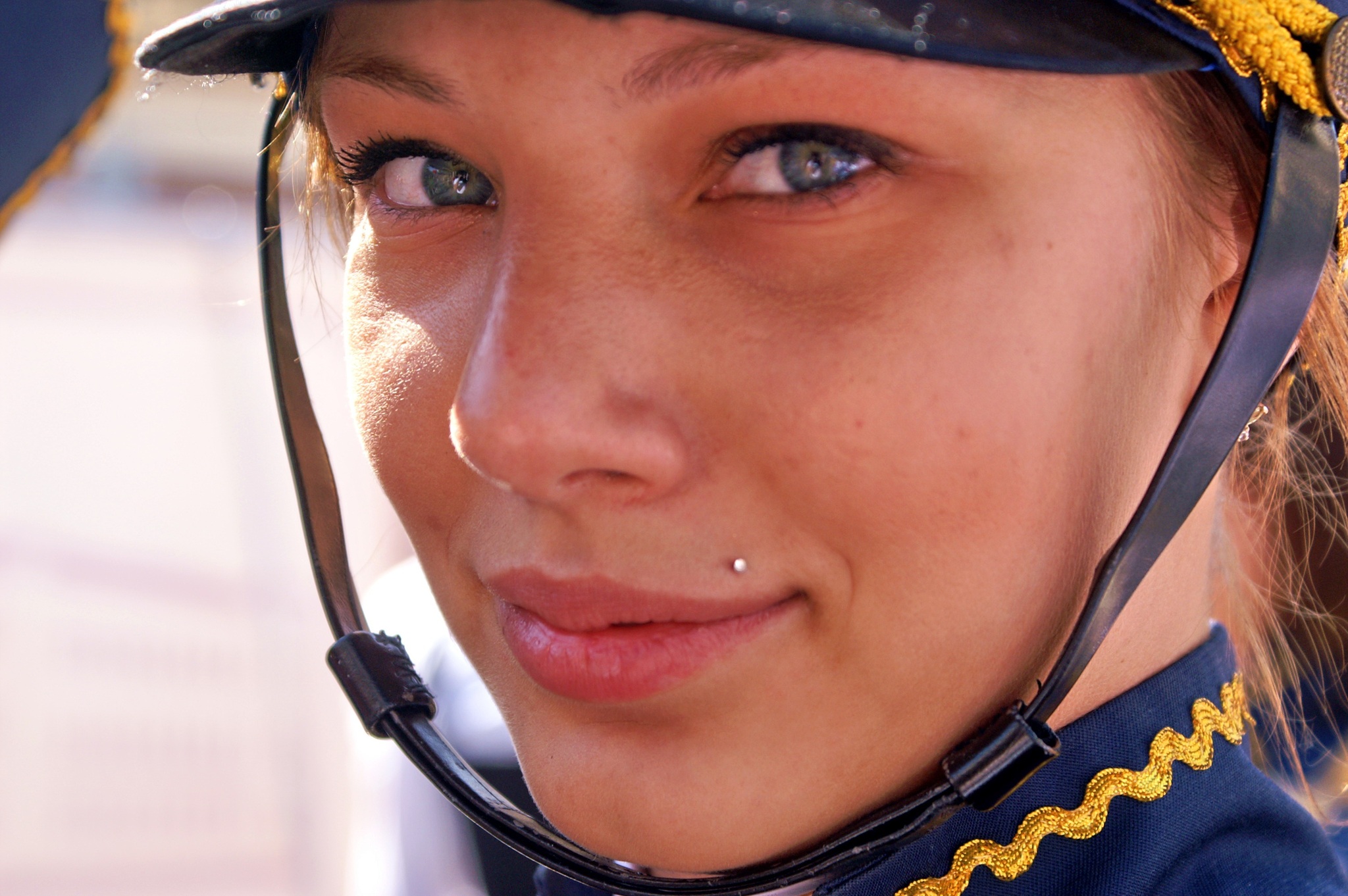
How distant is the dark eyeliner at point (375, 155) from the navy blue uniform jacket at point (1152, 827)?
71cm

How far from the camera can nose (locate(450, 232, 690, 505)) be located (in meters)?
0.89

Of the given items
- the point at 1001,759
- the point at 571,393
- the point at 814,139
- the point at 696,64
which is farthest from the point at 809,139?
the point at 1001,759

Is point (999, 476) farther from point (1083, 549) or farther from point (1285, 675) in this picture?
point (1285, 675)

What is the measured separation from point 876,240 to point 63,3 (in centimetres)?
82

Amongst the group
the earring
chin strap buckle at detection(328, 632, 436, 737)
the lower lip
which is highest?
chin strap buckle at detection(328, 632, 436, 737)

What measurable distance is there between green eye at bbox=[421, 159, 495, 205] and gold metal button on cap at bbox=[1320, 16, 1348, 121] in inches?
27.6

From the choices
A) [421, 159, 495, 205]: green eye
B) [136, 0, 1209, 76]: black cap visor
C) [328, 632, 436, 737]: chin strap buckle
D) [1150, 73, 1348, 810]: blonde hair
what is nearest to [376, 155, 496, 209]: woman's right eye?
[421, 159, 495, 205]: green eye

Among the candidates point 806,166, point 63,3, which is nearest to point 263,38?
point 63,3

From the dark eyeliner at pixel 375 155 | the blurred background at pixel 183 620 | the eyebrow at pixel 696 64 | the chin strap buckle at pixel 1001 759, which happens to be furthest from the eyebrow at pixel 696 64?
the blurred background at pixel 183 620

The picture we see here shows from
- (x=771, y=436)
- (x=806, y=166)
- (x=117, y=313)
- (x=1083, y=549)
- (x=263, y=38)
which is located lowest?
(x=1083, y=549)

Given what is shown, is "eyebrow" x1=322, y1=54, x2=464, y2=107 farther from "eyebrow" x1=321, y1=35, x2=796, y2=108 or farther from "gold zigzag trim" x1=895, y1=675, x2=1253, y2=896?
"gold zigzag trim" x1=895, y1=675, x2=1253, y2=896

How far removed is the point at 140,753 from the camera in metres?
3.29

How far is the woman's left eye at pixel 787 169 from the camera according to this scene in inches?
37.4

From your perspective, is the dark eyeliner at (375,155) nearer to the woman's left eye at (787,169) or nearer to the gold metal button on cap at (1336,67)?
the woman's left eye at (787,169)
